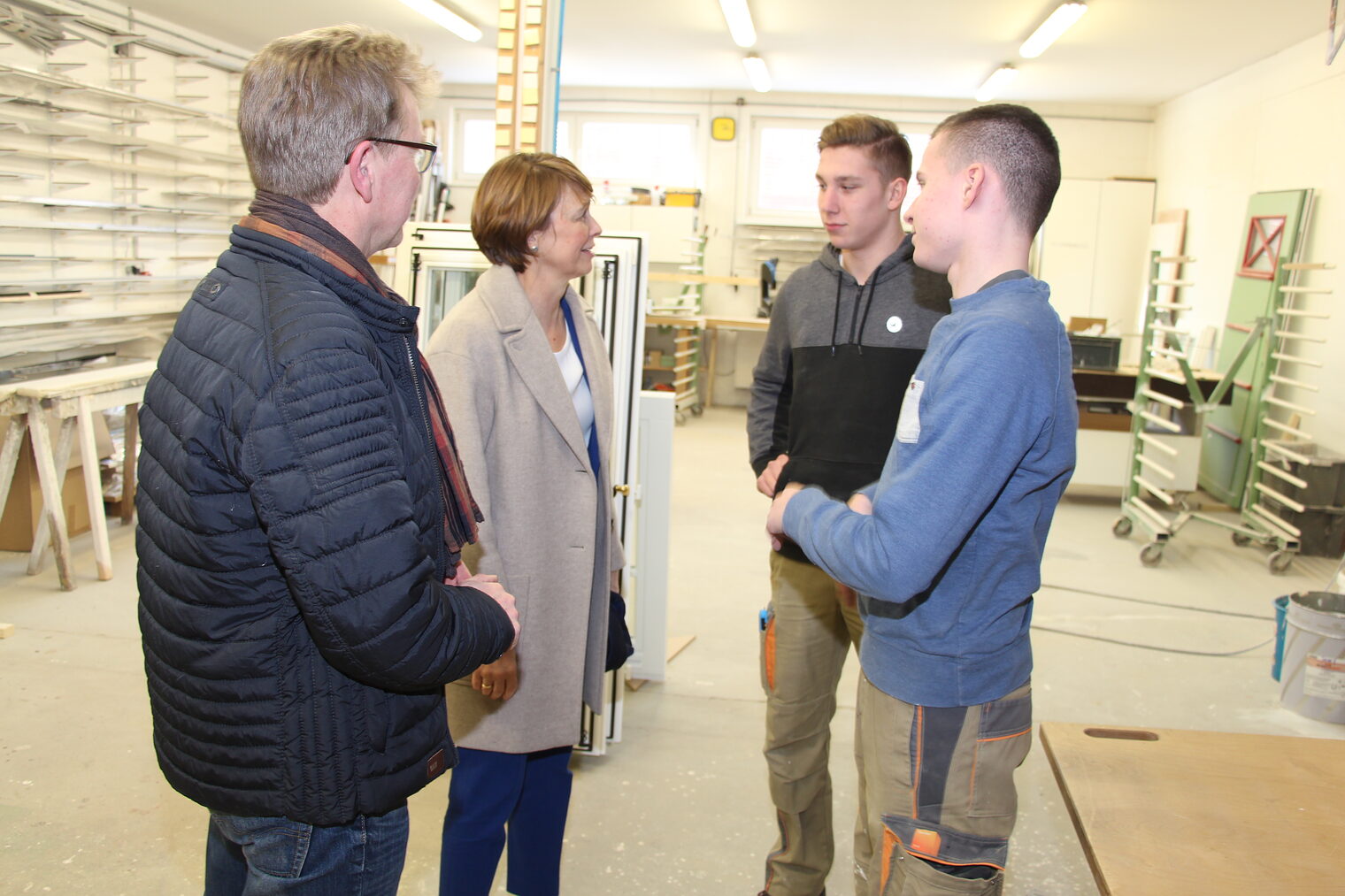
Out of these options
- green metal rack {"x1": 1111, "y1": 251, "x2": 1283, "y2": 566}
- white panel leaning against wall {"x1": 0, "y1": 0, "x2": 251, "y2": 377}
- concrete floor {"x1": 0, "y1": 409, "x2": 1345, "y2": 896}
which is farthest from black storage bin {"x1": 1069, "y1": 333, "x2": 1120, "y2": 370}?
white panel leaning against wall {"x1": 0, "y1": 0, "x2": 251, "y2": 377}

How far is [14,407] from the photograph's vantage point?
4.15 metres

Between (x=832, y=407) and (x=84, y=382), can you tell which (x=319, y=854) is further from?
(x=84, y=382)

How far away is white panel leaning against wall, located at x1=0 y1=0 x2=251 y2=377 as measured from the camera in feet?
19.0

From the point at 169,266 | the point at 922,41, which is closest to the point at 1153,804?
the point at 922,41

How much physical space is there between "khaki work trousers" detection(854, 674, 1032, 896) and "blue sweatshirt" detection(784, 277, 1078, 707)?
1.4 inches

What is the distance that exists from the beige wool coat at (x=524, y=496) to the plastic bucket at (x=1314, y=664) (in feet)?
9.51

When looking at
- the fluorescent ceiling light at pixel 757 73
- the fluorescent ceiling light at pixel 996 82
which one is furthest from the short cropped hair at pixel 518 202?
the fluorescent ceiling light at pixel 996 82

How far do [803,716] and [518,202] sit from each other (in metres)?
1.25

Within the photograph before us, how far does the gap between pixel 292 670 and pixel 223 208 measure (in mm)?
8493

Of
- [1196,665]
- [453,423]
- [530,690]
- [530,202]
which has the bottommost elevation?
[1196,665]

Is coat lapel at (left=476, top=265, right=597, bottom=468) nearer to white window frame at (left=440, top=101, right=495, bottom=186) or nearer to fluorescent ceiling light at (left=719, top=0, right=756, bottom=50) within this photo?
fluorescent ceiling light at (left=719, top=0, right=756, bottom=50)

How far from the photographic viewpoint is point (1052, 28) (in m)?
→ 6.75

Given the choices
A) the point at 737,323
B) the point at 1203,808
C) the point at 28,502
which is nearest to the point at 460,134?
the point at 737,323

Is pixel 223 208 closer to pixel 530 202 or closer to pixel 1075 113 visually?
pixel 530 202
